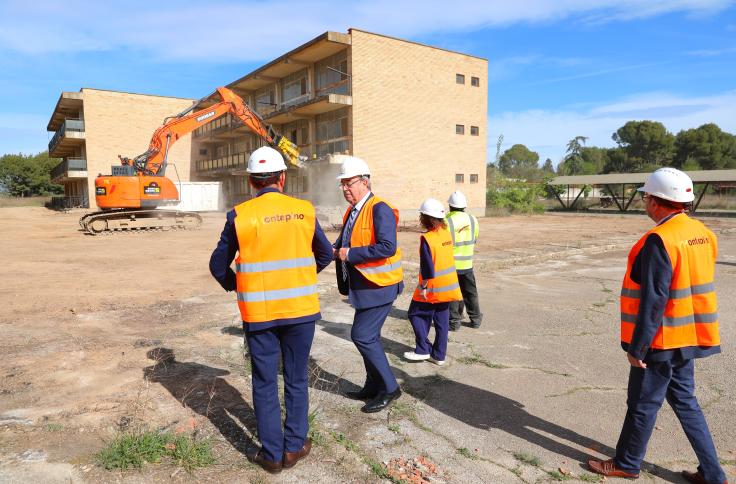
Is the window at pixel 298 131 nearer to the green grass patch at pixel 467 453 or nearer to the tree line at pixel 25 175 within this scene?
the green grass patch at pixel 467 453

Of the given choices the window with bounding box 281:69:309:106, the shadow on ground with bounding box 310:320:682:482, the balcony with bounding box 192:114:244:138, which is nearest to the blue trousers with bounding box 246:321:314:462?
the shadow on ground with bounding box 310:320:682:482

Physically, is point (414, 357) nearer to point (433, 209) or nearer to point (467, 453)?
point (433, 209)

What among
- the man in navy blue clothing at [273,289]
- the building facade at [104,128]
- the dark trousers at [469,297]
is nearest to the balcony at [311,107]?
the building facade at [104,128]

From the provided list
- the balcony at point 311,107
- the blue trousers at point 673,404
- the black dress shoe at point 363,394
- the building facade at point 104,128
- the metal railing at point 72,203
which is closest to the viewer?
the blue trousers at point 673,404

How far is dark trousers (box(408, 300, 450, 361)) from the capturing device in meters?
4.98

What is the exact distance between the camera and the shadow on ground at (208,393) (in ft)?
11.8

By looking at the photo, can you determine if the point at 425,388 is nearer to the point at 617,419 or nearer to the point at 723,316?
the point at 617,419

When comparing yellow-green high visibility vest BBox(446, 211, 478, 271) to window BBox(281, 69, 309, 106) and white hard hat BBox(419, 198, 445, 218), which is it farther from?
window BBox(281, 69, 309, 106)

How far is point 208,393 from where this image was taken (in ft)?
13.7

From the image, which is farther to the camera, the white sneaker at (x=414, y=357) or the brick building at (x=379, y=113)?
the brick building at (x=379, y=113)

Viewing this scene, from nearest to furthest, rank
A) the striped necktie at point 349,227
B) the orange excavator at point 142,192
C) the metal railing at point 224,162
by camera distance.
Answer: the striped necktie at point 349,227 < the orange excavator at point 142,192 < the metal railing at point 224,162

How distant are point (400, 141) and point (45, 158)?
202 feet

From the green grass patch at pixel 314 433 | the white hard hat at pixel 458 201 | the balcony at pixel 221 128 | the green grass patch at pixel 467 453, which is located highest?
the balcony at pixel 221 128

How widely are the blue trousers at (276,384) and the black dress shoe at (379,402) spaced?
2.58ft
